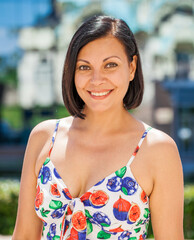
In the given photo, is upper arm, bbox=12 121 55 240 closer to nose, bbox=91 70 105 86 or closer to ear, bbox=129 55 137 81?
nose, bbox=91 70 105 86

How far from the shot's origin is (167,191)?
1.85 m

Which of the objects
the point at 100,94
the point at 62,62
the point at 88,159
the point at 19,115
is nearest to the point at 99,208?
the point at 88,159

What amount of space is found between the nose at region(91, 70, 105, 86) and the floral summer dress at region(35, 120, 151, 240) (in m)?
0.30

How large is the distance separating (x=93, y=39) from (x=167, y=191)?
670mm

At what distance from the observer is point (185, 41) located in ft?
67.0

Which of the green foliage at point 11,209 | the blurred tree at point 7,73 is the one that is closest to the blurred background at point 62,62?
the blurred tree at point 7,73

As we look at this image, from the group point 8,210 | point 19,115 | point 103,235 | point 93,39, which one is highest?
point 93,39

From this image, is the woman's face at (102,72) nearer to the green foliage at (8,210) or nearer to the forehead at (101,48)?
the forehead at (101,48)

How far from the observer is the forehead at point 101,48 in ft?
6.19

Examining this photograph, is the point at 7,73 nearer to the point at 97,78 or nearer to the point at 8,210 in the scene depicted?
the point at 8,210

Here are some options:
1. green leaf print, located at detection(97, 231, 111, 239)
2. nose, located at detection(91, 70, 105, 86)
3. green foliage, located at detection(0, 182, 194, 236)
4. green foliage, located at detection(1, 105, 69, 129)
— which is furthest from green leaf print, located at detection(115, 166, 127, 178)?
green foliage, located at detection(1, 105, 69, 129)

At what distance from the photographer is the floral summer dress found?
1.88 m

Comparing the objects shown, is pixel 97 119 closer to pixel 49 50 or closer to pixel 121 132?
pixel 121 132

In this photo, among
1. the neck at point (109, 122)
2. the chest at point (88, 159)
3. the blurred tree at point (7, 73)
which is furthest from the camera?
the blurred tree at point (7, 73)
